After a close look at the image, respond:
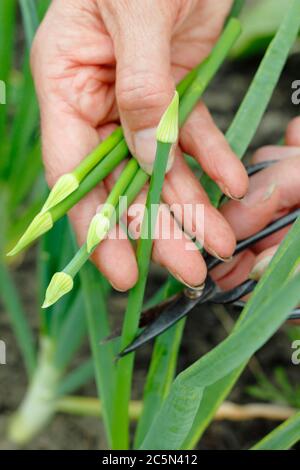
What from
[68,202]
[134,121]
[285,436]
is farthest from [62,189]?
[285,436]

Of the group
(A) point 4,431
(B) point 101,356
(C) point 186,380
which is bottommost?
(A) point 4,431

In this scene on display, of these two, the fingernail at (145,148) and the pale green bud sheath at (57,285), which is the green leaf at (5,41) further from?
the pale green bud sheath at (57,285)

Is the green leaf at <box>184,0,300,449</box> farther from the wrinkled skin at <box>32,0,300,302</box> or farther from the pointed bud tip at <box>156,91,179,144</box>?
the pointed bud tip at <box>156,91,179,144</box>

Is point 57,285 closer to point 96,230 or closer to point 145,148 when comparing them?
point 96,230

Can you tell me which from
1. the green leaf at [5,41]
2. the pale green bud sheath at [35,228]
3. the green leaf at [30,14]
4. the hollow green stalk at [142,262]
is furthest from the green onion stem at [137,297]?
the green leaf at [5,41]

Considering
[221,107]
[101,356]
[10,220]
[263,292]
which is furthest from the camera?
[221,107]

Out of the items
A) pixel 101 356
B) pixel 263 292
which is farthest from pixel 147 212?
pixel 101 356

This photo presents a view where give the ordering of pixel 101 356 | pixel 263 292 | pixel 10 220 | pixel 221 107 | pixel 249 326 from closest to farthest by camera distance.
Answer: pixel 249 326 < pixel 263 292 < pixel 101 356 < pixel 10 220 < pixel 221 107
